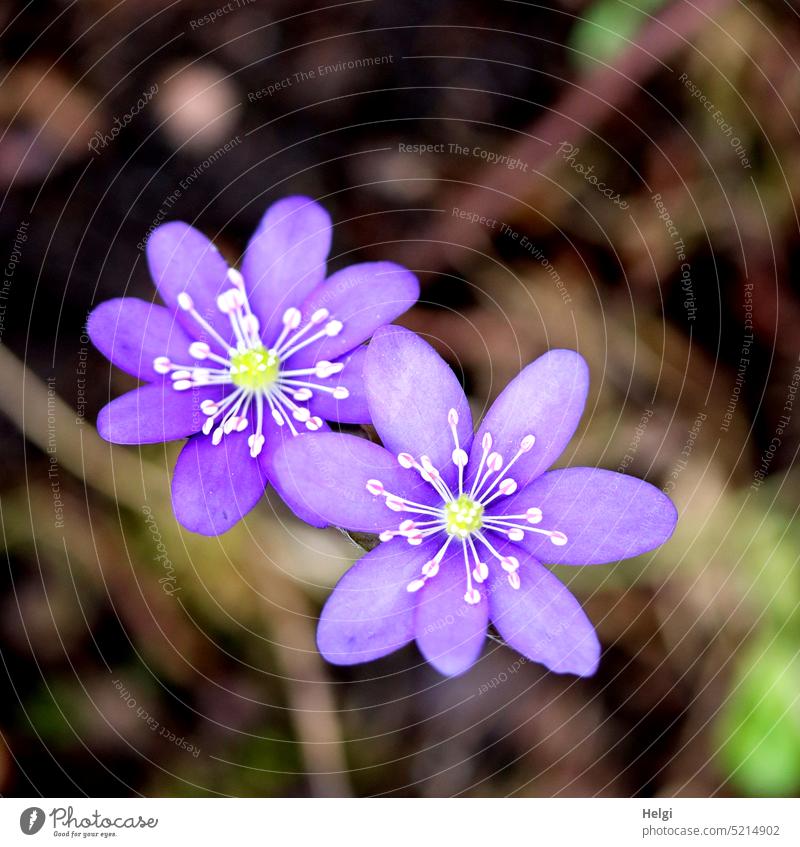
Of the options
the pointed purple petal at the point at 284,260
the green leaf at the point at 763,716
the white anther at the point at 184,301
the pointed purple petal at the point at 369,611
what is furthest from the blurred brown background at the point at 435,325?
the pointed purple petal at the point at 369,611

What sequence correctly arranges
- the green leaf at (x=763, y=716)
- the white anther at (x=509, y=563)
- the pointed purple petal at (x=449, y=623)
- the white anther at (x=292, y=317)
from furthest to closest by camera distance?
the green leaf at (x=763, y=716) → the white anther at (x=292, y=317) → the white anther at (x=509, y=563) → the pointed purple petal at (x=449, y=623)

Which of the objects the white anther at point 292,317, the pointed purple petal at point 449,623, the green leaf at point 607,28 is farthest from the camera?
A: the green leaf at point 607,28

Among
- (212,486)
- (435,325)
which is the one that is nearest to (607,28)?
(435,325)

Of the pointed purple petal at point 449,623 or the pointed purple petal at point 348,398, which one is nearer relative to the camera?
the pointed purple petal at point 449,623

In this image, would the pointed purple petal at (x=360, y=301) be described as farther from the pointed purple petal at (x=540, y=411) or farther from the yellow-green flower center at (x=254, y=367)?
the pointed purple petal at (x=540, y=411)

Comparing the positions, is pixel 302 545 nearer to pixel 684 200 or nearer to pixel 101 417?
pixel 101 417
